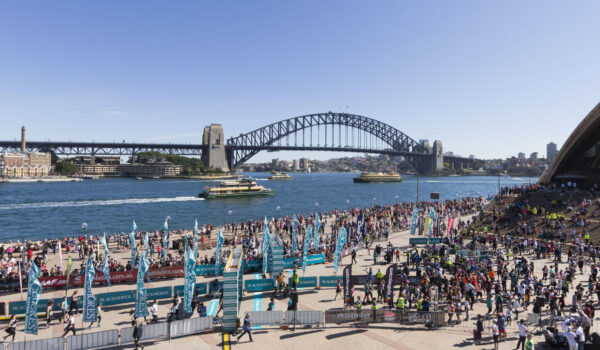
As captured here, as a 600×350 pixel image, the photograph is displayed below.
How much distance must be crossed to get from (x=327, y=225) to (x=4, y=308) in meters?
29.6

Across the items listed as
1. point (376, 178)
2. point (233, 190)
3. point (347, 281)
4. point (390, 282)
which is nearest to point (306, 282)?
point (347, 281)

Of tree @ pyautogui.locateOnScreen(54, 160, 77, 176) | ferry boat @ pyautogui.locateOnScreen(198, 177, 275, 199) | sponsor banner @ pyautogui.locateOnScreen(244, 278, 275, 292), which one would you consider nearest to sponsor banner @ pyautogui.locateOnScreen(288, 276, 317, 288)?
sponsor banner @ pyautogui.locateOnScreen(244, 278, 275, 292)

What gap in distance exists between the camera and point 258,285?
54.1 ft

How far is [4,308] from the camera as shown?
1335 centimetres

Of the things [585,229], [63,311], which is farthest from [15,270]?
[585,229]

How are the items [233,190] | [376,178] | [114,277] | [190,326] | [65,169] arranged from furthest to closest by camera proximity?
[65,169]
[376,178]
[233,190]
[114,277]
[190,326]

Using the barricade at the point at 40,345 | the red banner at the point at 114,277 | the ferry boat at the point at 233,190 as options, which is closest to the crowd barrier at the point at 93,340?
the barricade at the point at 40,345

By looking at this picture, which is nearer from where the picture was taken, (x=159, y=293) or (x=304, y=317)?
(x=304, y=317)

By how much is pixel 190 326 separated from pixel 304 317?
3.76 meters

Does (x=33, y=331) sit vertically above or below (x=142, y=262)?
below

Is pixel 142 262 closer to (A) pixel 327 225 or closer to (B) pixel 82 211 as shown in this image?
(A) pixel 327 225

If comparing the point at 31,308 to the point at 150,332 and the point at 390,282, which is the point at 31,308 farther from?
the point at 390,282

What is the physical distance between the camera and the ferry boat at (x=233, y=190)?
73.8 m

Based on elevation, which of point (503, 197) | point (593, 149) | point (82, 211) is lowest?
point (82, 211)
